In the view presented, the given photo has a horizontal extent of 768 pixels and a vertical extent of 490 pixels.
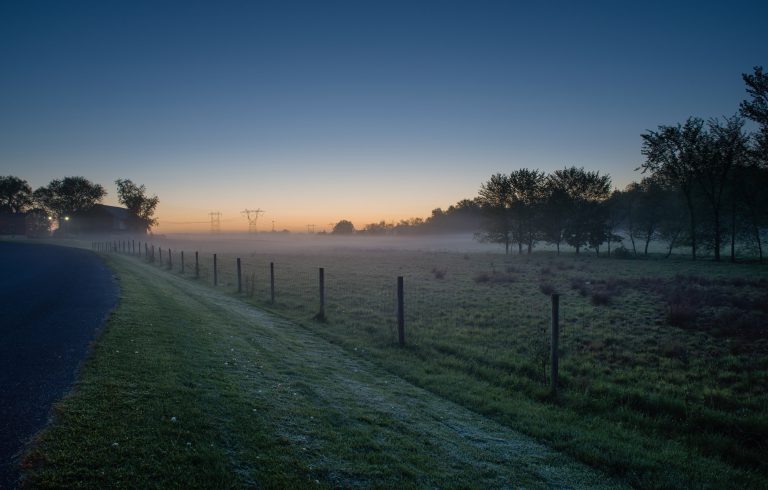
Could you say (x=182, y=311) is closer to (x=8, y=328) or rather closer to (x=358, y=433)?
(x=8, y=328)

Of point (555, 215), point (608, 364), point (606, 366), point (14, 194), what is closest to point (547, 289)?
point (608, 364)

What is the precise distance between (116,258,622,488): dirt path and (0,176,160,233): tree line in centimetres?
12600

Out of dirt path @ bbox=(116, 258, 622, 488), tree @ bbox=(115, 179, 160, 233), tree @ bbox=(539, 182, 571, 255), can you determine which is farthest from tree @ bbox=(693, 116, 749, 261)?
tree @ bbox=(115, 179, 160, 233)

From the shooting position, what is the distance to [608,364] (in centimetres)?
1055

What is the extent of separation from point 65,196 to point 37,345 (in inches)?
6003

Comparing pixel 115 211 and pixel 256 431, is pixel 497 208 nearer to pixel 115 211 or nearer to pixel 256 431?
pixel 256 431

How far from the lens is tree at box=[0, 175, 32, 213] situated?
397 feet

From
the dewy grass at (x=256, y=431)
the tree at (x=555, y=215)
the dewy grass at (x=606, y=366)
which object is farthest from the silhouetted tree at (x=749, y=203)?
the dewy grass at (x=256, y=431)

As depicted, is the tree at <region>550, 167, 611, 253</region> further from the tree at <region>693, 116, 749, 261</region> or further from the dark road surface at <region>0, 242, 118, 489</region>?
the dark road surface at <region>0, 242, 118, 489</region>

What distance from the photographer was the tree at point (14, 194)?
121m

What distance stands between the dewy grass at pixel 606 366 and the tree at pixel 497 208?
51303mm

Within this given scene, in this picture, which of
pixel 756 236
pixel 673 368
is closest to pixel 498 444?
pixel 673 368

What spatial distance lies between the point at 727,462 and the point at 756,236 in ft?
182

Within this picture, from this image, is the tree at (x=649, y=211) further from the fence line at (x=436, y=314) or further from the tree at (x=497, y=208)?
the fence line at (x=436, y=314)
